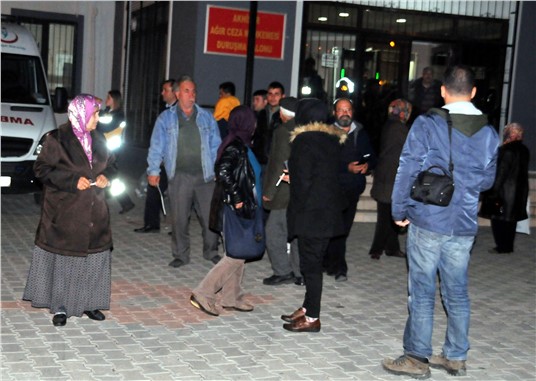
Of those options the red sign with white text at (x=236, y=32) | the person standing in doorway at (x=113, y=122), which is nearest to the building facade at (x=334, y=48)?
the red sign with white text at (x=236, y=32)

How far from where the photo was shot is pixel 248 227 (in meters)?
7.60

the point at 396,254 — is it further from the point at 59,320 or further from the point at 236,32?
the point at 236,32

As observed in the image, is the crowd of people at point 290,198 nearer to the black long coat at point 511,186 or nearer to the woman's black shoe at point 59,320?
the woman's black shoe at point 59,320

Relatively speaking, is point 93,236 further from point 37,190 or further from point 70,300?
point 37,190

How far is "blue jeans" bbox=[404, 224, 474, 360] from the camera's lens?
6.03 m

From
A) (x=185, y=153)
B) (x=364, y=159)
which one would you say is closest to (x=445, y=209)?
(x=364, y=159)

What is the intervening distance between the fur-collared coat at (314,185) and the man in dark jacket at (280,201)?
0.92 m

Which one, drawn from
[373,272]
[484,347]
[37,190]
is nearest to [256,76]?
[37,190]

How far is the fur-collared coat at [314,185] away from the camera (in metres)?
7.06

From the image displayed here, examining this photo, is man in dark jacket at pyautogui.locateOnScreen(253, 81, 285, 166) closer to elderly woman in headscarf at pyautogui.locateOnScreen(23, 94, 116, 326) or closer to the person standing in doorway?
the person standing in doorway

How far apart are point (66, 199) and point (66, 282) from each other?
0.70 m

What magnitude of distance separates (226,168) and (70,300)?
172 centimetres

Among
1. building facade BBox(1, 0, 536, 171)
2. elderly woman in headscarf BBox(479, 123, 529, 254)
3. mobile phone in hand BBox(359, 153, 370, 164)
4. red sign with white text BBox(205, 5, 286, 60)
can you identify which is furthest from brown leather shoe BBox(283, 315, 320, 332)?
red sign with white text BBox(205, 5, 286, 60)

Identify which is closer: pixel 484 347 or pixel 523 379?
pixel 523 379
